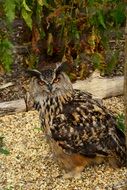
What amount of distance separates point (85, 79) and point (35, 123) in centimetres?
68

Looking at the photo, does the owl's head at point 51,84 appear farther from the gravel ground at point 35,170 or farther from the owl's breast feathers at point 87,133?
the gravel ground at point 35,170

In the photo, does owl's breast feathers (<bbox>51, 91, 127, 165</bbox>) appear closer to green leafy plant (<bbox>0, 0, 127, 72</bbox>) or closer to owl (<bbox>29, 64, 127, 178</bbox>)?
owl (<bbox>29, 64, 127, 178</bbox>)

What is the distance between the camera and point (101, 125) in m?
4.05

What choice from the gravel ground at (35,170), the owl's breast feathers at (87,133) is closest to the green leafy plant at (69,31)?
the gravel ground at (35,170)

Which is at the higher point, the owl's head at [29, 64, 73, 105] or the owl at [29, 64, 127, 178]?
the owl's head at [29, 64, 73, 105]

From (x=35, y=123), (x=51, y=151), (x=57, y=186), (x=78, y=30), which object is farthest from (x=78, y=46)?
(x=57, y=186)

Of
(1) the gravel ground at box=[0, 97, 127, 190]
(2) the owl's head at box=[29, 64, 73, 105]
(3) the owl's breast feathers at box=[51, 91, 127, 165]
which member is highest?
(2) the owl's head at box=[29, 64, 73, 105]

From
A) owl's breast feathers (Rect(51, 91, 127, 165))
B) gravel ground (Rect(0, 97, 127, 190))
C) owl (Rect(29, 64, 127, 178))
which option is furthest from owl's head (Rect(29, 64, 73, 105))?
gravel ground (Rect(0, 97, 127, 190))

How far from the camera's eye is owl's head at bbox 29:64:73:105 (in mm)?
4125

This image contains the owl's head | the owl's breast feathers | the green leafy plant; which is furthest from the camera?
the green leafy plant

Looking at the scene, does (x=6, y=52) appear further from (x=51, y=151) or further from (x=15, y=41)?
(x=15, y=41)

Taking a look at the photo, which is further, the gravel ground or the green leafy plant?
the green leafy plant

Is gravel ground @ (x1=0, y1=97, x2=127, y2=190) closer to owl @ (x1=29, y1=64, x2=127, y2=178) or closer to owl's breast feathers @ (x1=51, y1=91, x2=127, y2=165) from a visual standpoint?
owl @ (x1=29, y1=64, x2=127, y2=178)

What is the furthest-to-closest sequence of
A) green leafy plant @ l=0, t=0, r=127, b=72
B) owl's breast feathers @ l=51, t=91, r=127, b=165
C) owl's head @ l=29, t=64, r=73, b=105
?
green leafy plant @ l=0, t=0, r=127, b=72, owl's head @ l=29, t=64, r=73, b=105, owl's breast feathers @ l=51, t=91, r=127, b=165
